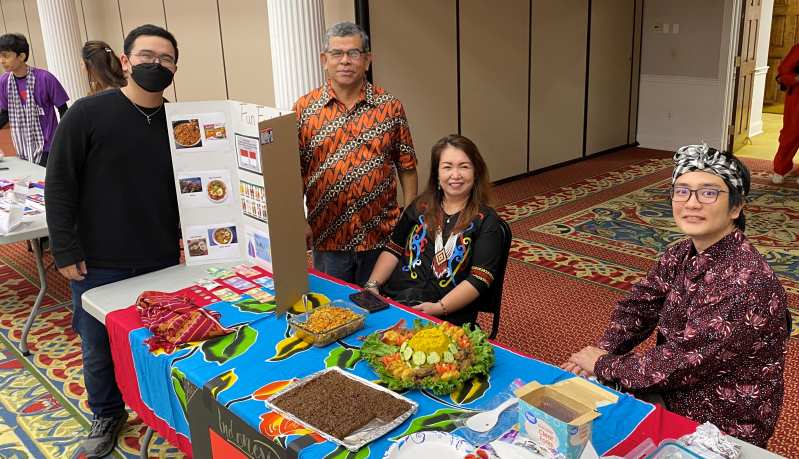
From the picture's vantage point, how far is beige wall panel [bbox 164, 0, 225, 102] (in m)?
6.76

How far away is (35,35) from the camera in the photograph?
1110 centimetres

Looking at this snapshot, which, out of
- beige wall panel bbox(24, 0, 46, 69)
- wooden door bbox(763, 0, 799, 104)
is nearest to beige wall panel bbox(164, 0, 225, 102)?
beige wall panel bbox(24, 0, 46, 69)

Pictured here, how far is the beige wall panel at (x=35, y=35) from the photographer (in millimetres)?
10953

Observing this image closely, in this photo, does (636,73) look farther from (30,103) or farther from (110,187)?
(110,187)

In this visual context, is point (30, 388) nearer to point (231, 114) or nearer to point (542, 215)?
point (231, 114)

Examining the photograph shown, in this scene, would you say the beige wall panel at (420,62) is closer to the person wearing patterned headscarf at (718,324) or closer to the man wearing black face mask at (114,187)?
the man wearing black face mask at (114,187)

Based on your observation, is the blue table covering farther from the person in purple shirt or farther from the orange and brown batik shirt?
the person in purple shirt

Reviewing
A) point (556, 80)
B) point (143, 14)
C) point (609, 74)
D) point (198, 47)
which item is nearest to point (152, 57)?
point (198, 47)

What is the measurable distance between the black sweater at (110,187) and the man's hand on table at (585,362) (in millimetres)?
1637

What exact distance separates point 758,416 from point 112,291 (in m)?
2.17

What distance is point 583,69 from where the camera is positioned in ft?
26.3

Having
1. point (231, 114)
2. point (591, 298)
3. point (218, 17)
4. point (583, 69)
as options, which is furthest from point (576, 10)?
point (231, 114)

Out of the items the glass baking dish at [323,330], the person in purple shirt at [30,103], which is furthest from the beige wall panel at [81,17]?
the glass baking dish at [323,330]

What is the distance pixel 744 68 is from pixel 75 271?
26.6 ft
